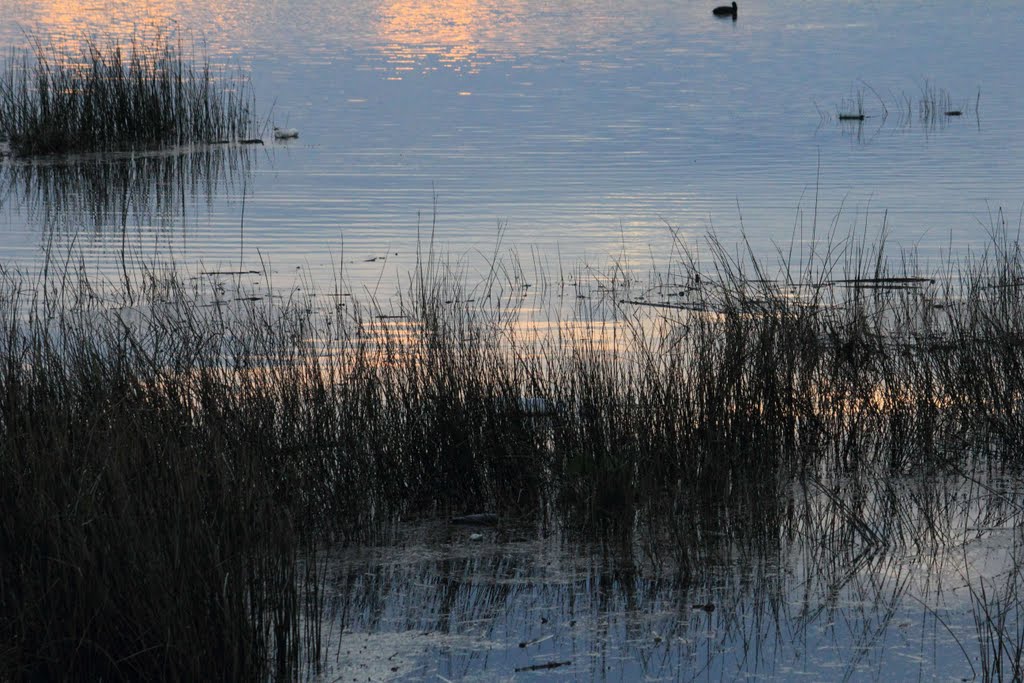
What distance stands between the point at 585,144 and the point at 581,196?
193 inches

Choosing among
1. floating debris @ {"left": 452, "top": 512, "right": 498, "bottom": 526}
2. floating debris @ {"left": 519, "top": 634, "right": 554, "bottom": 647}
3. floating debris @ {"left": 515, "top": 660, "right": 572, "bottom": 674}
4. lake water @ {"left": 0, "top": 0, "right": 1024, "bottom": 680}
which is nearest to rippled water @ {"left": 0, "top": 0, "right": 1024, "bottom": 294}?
lake water @ {"left": 0, "top": 0, "right": 1024, "bottom": 680}

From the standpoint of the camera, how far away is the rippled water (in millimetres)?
11305

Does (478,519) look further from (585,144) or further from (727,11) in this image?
(727,11)

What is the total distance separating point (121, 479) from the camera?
3.53 metres

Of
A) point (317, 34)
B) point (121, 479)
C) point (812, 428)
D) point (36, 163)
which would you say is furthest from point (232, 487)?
point (317, 34)

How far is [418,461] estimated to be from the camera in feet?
16.9

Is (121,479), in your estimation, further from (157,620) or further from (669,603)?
(669,603)

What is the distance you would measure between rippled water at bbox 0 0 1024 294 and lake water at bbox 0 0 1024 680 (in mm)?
76

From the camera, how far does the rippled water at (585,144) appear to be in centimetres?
1130

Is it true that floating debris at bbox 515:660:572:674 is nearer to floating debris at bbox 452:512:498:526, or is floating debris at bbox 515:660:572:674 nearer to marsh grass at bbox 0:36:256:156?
floating debris at bbox 452:512:498:526

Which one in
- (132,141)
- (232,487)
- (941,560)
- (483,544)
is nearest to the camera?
(232,487)

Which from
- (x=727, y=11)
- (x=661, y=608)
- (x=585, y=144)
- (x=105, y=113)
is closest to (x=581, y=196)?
(x=585, y=144)

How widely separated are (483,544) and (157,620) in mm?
1457

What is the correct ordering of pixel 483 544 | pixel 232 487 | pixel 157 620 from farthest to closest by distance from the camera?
pixel 483 544 → pixel 232 487 → pixel 157 620
